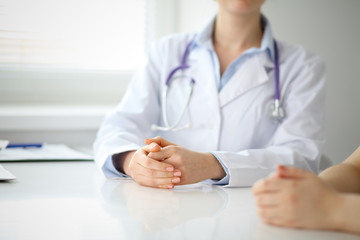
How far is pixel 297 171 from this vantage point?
0.67 m

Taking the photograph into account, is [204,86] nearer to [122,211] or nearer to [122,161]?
[122,161]

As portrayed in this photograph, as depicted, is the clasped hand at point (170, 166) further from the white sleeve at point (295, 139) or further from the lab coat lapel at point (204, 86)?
the lab coat lapel at point (204, 86)

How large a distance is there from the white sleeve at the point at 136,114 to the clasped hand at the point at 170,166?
0.17 m

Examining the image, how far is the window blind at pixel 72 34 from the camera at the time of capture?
188 centimetres

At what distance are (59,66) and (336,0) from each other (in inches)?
43.3

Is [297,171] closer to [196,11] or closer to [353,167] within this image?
[353,167]

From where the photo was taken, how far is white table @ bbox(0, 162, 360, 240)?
669mm

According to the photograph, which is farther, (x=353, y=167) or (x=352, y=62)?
(x=352, y=62)

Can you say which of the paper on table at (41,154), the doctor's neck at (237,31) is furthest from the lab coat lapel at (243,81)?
the paper on table at (41,154)

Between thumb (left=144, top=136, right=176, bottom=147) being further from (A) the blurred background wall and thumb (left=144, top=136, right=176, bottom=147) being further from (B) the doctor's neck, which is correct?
(A) the blurred background wall

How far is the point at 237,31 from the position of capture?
1.46 metres

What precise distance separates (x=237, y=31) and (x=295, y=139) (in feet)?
1.33

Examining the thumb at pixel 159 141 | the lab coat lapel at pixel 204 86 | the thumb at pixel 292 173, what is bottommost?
the thumb at pixel 159 141

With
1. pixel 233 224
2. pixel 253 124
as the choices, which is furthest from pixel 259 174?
pixel 233 224
